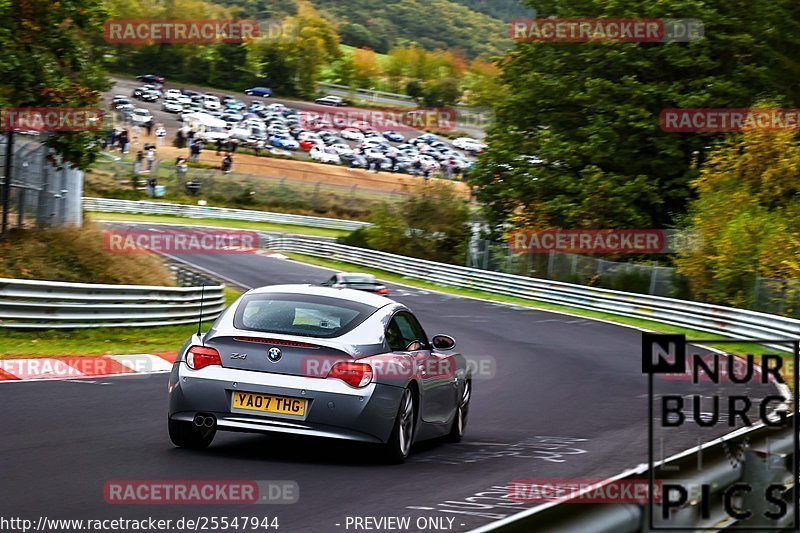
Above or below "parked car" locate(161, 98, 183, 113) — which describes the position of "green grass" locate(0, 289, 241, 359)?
below

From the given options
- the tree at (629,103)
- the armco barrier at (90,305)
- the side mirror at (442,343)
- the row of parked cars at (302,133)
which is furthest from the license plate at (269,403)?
the row of parked cars at (302,133)

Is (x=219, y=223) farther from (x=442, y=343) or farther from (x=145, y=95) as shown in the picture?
(x=442, y=343)

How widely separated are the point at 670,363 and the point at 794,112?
3883 cm

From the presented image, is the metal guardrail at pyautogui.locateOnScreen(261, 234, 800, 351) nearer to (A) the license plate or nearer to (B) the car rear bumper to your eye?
(B) the car rear bumper

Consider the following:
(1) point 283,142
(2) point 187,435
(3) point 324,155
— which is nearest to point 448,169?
(3) point 324,155

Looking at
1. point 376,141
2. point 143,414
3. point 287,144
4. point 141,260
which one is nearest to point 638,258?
point 141,260

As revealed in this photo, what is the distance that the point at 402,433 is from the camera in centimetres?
982

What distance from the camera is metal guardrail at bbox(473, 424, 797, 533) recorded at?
4.02m

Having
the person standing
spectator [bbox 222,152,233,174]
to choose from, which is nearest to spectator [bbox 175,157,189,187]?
spectator [bbox 222,152,233,174]

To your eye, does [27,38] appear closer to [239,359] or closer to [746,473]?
[239,359]

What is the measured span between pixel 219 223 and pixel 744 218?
4286 cm

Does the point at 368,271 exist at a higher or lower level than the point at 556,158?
lower

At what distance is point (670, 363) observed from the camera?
463cm

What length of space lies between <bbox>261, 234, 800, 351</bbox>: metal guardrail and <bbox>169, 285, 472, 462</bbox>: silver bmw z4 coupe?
17.2 meters
